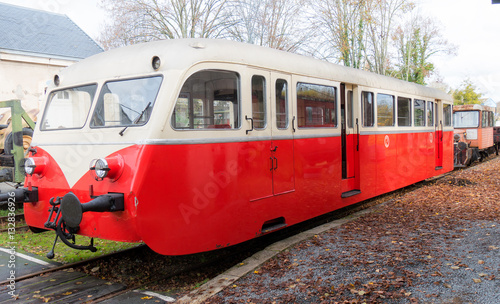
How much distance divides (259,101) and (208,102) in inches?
32.6

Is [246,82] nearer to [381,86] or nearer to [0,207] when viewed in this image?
[381,86]

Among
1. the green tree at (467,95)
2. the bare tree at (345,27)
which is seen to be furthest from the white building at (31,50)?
the green tree at (467,95)

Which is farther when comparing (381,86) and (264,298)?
(381,86)

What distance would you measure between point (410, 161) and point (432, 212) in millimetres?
2624

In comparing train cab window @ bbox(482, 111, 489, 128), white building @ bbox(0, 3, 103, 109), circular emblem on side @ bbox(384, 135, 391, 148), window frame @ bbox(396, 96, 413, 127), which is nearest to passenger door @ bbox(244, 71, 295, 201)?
circular emblem on side @ bbox(384, 135, 391, 148)

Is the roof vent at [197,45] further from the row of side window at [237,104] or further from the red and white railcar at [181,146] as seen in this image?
the row of side window at [237,104]

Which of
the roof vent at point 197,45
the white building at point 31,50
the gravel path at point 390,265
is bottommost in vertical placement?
the gravel path at point 390,265

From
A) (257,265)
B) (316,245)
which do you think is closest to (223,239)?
(257,265)

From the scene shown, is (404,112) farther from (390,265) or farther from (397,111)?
(390,265)

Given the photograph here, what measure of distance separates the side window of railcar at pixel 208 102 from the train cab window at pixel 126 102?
1.11ft

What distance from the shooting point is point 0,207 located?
977cm

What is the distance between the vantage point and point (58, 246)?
6.94 meters

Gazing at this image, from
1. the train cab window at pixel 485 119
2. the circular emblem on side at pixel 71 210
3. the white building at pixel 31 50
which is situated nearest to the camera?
the circular emblem on side at pixel 71 210

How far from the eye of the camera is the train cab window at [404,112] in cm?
991
